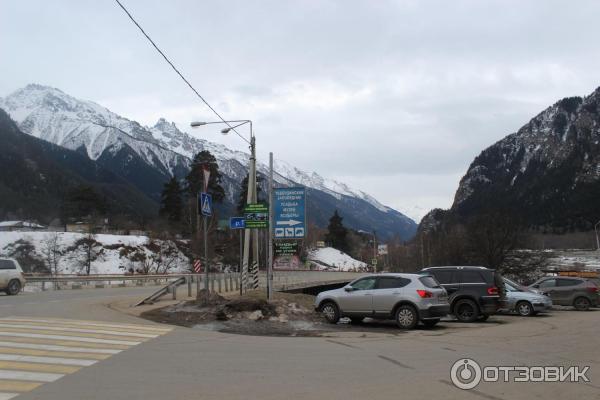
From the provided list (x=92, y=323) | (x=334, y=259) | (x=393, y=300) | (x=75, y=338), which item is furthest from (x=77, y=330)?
(x=334, y=259)

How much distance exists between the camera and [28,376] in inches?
338

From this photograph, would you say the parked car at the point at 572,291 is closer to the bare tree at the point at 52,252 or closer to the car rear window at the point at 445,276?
the car rear window at the point at 445,276

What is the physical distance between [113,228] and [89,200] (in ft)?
27.5

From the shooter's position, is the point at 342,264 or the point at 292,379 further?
the point at 342,264

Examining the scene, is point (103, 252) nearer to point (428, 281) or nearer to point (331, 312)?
point (331, 312)

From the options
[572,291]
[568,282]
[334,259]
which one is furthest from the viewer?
[334,259]

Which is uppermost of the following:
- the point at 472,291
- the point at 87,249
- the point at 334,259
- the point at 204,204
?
the point at 87,249

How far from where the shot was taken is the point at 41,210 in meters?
154

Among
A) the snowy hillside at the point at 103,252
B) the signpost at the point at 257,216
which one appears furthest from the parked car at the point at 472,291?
the snowy hillside at the point at 103,252

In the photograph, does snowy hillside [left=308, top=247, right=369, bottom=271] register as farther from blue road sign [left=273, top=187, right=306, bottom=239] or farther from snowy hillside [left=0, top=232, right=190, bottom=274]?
blue road sign [left=273, top=187, right=306, bottom=239]

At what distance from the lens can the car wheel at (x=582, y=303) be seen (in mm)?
26000

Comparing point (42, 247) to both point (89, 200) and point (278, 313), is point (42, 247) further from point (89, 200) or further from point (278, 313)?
point (278, 313)

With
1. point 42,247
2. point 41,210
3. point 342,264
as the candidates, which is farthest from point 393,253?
point 41,210

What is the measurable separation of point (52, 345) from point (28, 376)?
2.93 metres
